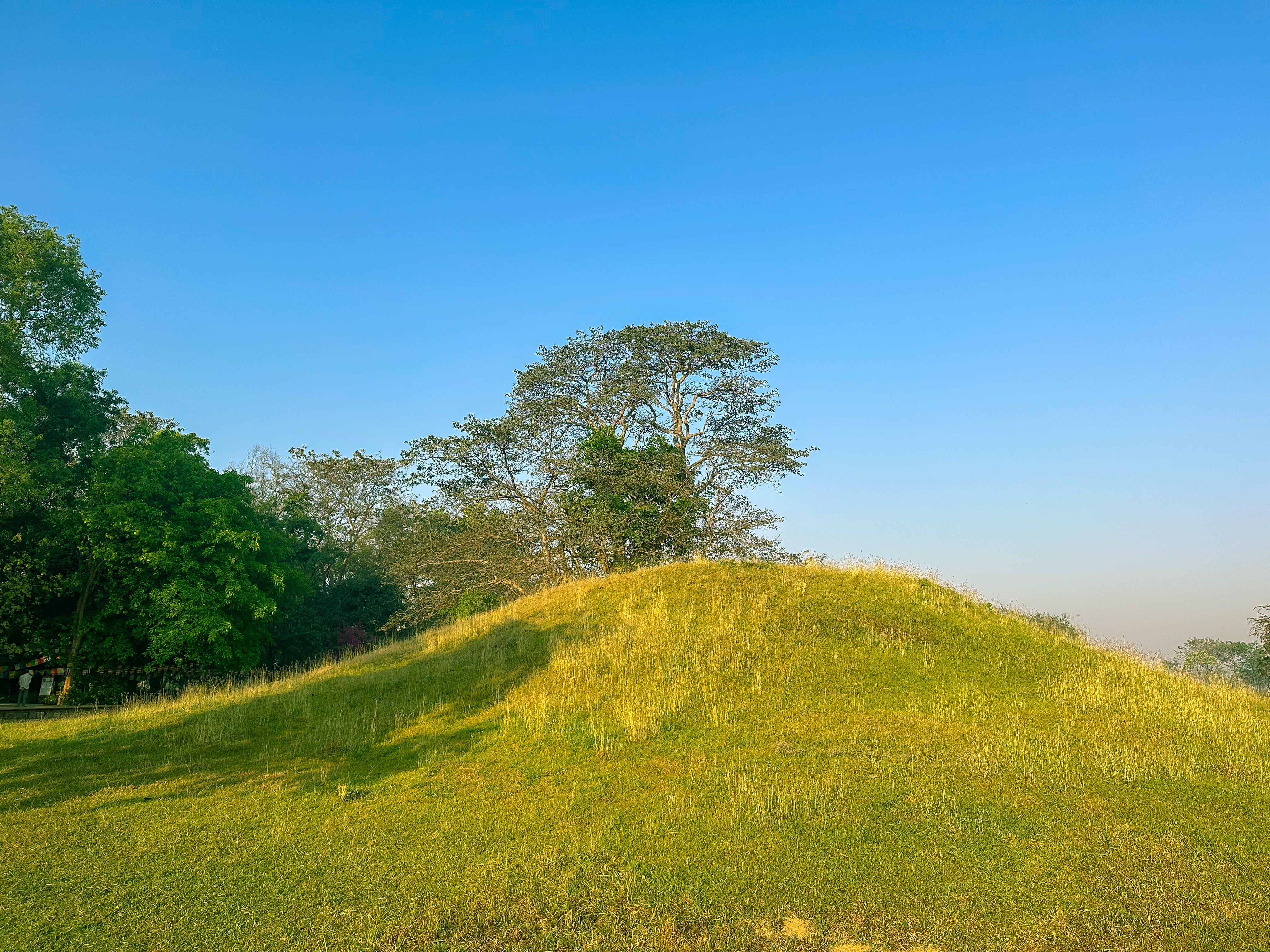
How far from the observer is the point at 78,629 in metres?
21.6

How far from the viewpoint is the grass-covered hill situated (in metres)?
5.55

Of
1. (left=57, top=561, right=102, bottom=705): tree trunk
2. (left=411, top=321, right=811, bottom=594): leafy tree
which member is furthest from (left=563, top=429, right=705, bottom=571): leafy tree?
(left=57, top=561, right=102, bottom=705): tree trunk

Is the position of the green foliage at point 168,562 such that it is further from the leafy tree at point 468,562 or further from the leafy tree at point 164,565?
the leafy tree at point 468,562

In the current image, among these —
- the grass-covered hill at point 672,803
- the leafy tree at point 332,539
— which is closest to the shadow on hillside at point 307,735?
the grass-covered hill at point 672,803

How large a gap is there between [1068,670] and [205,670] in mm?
27027

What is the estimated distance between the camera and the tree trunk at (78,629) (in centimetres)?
2162

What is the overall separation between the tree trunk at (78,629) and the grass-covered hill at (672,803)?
8.87 metres

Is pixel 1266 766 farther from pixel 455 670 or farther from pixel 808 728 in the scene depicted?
pixel 455 670

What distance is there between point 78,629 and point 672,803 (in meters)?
21.6

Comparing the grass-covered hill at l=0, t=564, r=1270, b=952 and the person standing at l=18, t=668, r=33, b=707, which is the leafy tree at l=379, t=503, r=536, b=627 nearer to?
the person standing at l=18, t=668, r=33, b=707

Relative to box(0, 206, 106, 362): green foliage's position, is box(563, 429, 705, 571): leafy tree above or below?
below

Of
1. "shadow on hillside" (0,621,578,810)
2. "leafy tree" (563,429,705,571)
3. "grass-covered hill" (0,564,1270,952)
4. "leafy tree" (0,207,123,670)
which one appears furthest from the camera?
"leafy tree" (563,429,705,571)

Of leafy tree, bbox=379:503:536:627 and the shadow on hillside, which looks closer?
the shadow on hillside

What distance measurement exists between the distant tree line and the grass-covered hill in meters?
8.16
